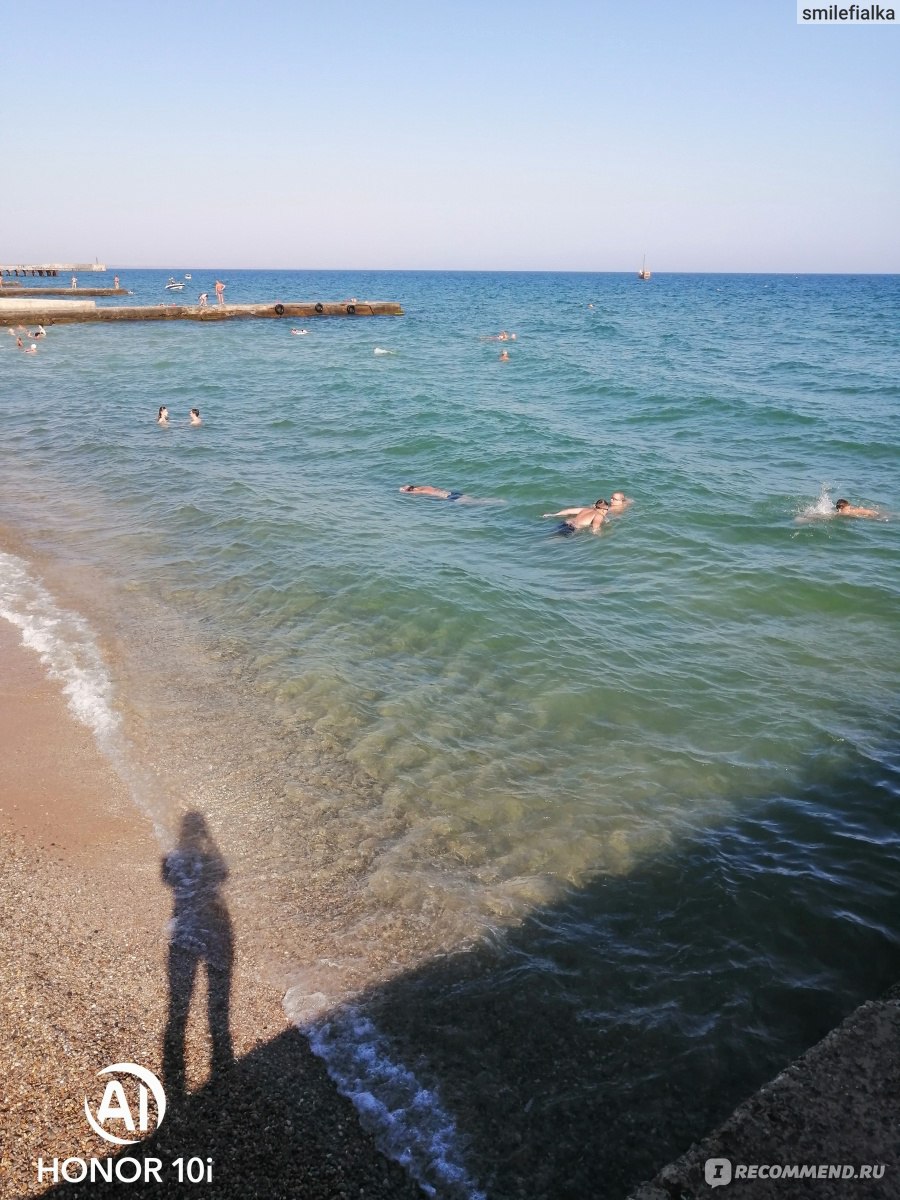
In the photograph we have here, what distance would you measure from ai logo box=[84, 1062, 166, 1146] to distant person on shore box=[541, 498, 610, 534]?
1073 centimetres

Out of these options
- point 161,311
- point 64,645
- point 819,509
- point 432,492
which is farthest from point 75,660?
point 161,311

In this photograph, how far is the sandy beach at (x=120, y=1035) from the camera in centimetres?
368

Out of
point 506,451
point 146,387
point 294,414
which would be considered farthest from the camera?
point 146,387

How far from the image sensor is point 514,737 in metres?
7.56

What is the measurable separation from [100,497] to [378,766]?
11.4m

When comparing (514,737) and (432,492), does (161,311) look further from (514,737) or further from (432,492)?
(514,737)

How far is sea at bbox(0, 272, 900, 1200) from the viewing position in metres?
4.41

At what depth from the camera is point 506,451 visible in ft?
60.0

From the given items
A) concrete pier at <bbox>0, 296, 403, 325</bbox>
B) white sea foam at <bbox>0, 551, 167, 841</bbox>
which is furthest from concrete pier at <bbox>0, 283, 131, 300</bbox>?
white sea foam at <bbox>0, 551, 167, 841</bbox>

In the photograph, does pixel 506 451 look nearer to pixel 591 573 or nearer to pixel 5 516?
pixel 591 573

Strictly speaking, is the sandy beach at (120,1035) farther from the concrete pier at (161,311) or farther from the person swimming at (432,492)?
the concrete pier at (161,311)

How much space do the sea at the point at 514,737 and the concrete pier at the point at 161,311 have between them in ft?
110

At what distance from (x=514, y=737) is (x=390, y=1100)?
153 inches

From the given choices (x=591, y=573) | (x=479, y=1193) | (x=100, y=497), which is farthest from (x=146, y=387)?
(x=479, y=1193)
